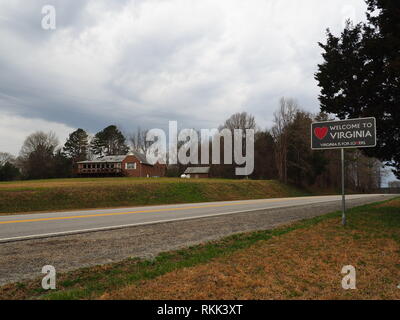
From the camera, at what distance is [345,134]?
877 centimetres

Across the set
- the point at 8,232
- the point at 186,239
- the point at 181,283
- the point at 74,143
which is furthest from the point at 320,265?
the point at 74,143

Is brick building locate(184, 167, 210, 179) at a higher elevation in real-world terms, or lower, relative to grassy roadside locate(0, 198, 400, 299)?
higher

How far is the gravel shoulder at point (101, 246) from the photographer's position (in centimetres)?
538

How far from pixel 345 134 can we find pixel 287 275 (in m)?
6.01

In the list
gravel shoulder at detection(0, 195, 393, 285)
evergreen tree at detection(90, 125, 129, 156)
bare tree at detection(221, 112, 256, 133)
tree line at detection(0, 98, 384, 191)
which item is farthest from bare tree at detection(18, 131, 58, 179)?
gravel shoulder at detection(0, 195, 393, 285)

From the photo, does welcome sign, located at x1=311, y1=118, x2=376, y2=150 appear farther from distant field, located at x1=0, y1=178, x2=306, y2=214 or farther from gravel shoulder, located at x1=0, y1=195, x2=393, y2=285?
distant field, located at x1=0, y1=178, x2=306, y2=214

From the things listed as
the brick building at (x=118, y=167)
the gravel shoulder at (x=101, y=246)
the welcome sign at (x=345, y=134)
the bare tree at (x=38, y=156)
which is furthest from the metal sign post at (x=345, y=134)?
the bare tree at (x=38, y=156)

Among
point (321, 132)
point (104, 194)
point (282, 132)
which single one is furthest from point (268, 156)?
point (321, 132)

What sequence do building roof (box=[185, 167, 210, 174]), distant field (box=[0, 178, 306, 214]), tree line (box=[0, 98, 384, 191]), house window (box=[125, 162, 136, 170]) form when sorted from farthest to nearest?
building roof (box=[185, 167, 210, 174]) < house window (box=[125, 162, 136, 170]) < tree line (box=[0, 98, 384, 191]) < distant field (box=[0, 178, 306, 214])

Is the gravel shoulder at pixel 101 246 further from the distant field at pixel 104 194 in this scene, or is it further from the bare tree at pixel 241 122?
the bare tree at pixel 241 122

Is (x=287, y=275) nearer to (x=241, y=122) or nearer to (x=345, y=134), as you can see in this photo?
(x=345, y=134)

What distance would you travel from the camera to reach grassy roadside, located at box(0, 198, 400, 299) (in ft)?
12.4

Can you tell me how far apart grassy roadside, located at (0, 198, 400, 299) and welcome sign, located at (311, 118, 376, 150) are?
2928 mm
